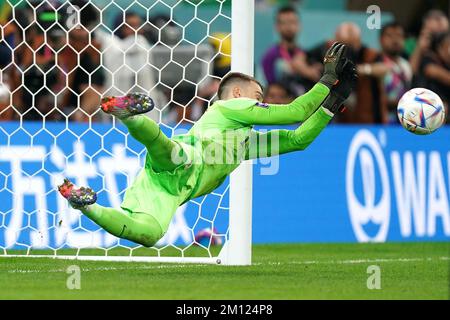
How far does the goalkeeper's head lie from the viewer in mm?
8930

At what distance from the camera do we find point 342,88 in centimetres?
862

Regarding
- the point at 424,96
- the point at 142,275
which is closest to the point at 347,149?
the point at 424,96

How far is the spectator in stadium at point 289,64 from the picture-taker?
14.9 metres

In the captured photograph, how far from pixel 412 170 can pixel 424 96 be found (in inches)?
172

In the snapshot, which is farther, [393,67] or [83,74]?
[393,67]

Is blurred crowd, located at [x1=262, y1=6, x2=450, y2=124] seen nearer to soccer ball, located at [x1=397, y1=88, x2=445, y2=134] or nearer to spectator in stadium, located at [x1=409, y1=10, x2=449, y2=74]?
spectator in stadium, located at [x1=409, y1=10, x2=449, y2=74]

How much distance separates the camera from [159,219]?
8.34m

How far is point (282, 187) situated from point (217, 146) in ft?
13.8

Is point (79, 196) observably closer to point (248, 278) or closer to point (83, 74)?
point (248, 278)

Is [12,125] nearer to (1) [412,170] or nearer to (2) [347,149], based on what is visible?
(2) [347,149]

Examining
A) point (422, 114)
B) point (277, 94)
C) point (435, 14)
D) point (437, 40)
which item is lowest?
point (422, 114)

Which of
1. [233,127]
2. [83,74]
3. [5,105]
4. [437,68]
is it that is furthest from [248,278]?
[437,68]

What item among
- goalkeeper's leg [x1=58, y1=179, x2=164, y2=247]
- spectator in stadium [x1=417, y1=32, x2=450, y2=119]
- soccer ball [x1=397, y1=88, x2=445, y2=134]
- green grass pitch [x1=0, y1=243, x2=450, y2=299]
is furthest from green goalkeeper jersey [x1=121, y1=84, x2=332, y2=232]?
spectator in stadium [x1=417, y1=32, x2=450, y2=119]

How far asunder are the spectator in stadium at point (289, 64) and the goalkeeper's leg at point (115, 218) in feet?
22.5
